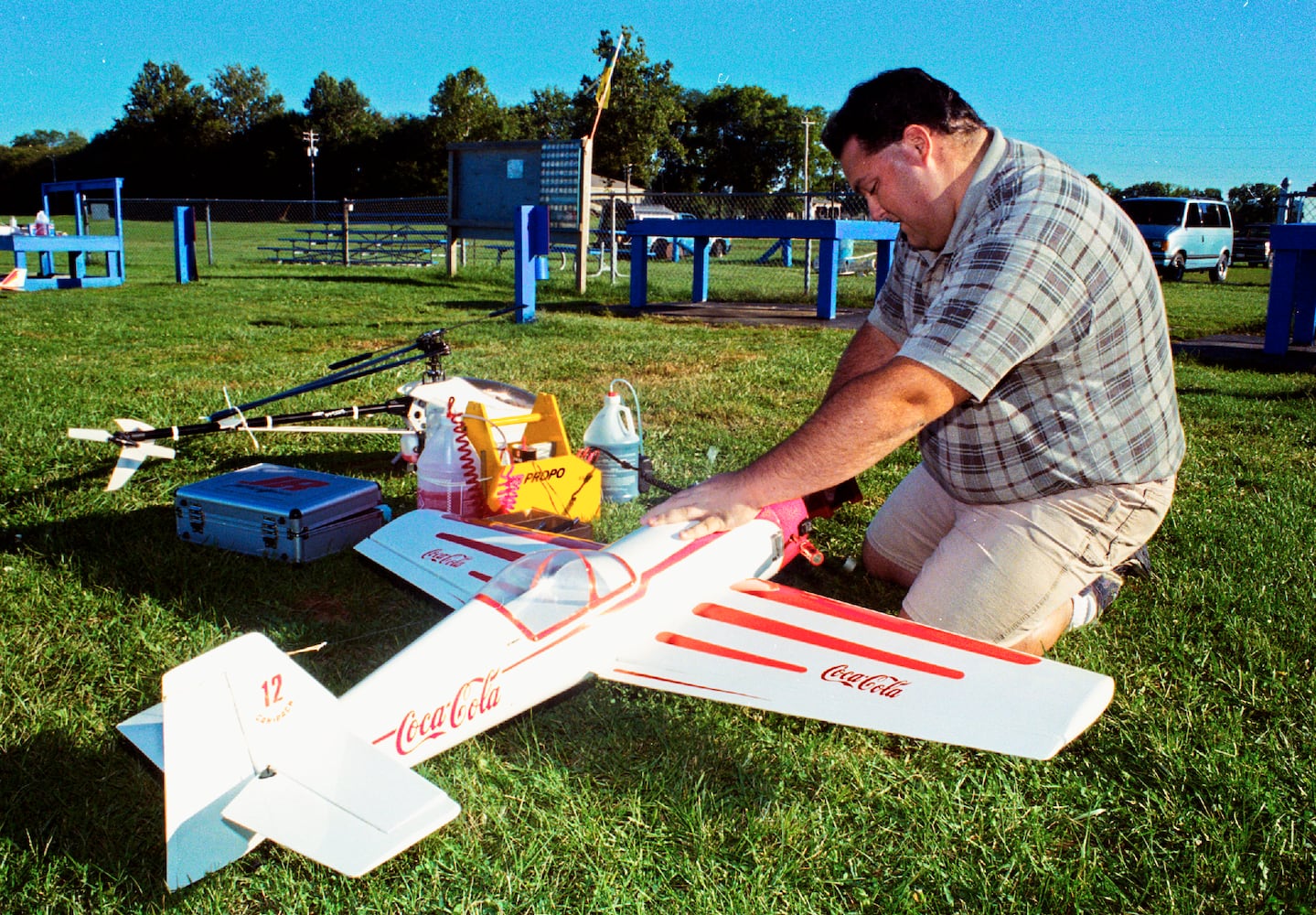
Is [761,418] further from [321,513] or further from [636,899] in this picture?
[636,899]

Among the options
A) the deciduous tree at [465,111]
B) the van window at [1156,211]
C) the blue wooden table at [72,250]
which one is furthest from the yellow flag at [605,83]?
the deciduous tree at [465,111]

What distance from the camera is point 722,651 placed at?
3.35 metres

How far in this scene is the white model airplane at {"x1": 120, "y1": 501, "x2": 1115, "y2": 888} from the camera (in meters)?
2.25

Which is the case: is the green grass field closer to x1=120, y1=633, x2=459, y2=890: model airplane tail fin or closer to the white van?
x1=120, y1=633, x2=459, y2=890: model airplane tail fin

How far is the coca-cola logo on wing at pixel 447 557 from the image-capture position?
404cm

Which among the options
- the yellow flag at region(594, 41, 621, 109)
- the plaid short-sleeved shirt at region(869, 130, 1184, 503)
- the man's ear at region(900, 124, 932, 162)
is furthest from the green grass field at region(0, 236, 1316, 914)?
the yellow flag at region(594, 41, 621, 109)

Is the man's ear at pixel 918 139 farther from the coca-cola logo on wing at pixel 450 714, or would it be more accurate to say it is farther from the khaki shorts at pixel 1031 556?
the coca-cola logo on wing at pixel 450 714

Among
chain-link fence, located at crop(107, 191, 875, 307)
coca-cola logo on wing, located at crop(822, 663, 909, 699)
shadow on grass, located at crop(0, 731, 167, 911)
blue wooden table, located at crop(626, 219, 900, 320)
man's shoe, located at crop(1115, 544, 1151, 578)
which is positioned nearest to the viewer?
shadow on grass, located at crop(0, 731, 167, 911)

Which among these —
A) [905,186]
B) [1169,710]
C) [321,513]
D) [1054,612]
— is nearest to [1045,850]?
[1169,710]

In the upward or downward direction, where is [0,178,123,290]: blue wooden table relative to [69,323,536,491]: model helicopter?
upward

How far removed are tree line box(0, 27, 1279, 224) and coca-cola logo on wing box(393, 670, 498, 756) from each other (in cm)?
7088

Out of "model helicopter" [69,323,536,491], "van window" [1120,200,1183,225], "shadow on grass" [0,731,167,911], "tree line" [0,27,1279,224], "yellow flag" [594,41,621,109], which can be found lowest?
"shadow on grass" [0,731,167,911]

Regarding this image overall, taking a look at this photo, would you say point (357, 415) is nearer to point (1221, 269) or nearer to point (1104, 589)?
point (1104, 589)

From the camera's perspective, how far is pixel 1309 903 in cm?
247
